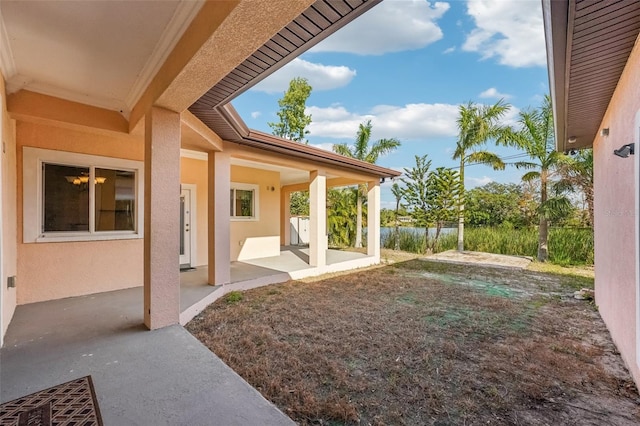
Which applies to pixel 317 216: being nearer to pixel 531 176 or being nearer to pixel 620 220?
pixel 620 220

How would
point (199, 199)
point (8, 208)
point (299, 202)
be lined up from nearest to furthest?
point (8, 208) → point (199, 199) → point (299, 202)

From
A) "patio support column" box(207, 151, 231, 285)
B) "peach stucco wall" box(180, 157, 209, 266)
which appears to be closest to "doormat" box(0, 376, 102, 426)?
"patio support column" box(207, 151, 231, 285)

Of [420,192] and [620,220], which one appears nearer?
[620,220]

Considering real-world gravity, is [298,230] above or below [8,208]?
below

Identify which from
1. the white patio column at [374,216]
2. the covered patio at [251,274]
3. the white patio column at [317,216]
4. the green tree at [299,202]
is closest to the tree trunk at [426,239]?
the white patio column at [374,216]


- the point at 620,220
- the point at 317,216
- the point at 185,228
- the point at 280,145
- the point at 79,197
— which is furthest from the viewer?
the point at 317,216

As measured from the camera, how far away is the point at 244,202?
951 centimetres

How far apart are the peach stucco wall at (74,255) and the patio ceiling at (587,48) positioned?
5.99m

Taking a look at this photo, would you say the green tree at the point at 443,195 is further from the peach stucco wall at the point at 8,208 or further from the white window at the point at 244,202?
the peach stucco wall at the point at 8,208

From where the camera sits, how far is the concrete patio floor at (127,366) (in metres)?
2.14

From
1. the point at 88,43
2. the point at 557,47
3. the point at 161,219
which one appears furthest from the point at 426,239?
the point at 88,43

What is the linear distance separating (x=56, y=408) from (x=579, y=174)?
46.9ft

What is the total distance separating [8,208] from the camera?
3.88m

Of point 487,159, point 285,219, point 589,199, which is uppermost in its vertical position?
→ point 487,159
